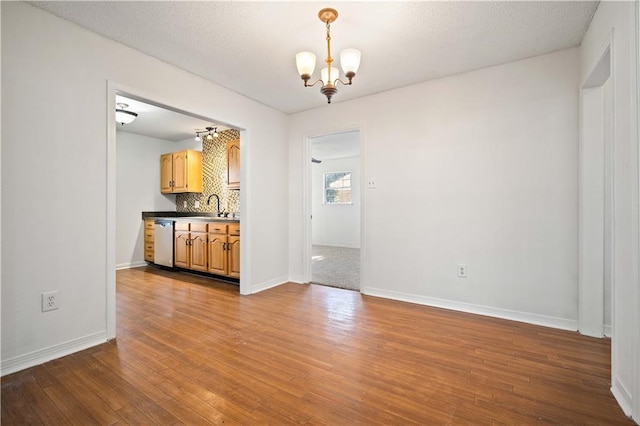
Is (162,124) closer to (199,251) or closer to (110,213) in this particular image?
(199,251)

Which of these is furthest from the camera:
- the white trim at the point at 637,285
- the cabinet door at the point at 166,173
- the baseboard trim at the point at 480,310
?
the cabinet door at the point at 166,173

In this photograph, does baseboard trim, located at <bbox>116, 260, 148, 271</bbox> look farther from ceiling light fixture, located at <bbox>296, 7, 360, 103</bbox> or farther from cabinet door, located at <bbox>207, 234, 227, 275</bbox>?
ceiling light fixture, located at <bbox>296, 7, 360, 103</bbox>

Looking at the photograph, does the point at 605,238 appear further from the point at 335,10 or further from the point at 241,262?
the point at 241,262

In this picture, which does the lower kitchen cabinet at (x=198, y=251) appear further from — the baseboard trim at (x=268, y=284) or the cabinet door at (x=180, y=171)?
the cabinet door at (x=180, y=171)

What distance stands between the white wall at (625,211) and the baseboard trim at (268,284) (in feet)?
10.8

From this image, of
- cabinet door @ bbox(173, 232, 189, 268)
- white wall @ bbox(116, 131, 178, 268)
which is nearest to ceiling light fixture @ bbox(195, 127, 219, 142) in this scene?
white wall @ bbox(116, 131, 178, 268)

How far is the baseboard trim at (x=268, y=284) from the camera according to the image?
12.5 ft

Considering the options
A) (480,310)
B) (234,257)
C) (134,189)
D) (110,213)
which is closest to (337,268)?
(234,257)

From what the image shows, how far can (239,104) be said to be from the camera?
3611mm

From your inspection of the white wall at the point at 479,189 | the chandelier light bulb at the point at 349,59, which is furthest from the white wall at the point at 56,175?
the white wall at the point at 479,189

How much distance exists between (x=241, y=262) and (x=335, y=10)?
2.93 meters

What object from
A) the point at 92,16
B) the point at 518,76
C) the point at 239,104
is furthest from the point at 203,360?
the point at 518,76

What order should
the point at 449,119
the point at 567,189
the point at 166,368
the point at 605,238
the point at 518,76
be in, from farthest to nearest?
the point at 449,119
the point at 518,76
the point at 567,189
the point at 605,238
the point at 166,368

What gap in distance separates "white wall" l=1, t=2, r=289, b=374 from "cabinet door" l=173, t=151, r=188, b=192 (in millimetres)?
3072
